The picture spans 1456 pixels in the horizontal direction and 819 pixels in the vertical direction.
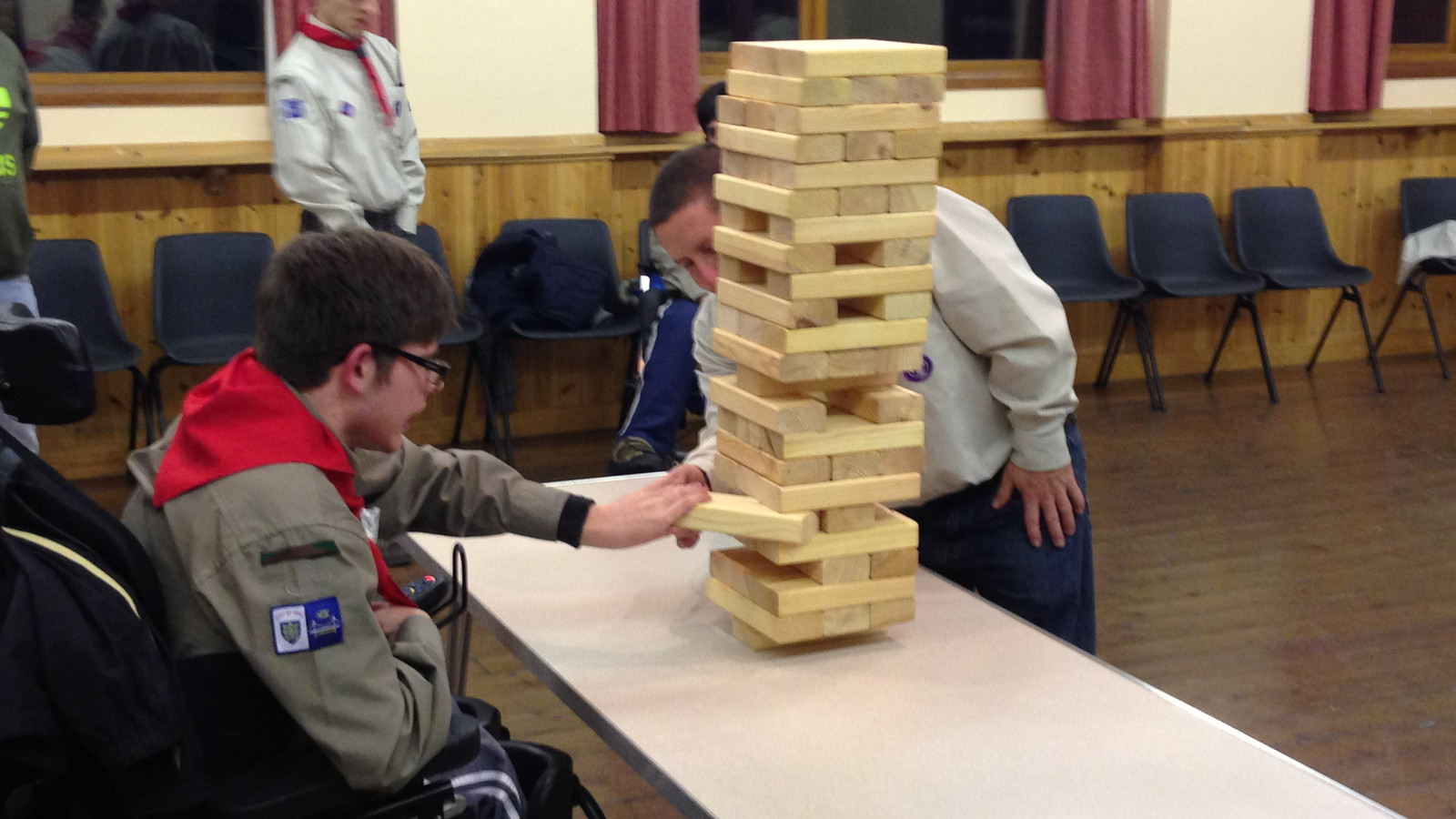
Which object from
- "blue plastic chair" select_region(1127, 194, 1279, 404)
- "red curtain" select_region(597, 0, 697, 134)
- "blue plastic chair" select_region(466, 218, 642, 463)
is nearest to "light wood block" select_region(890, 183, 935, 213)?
"blue plastic chair" select_region(466, 218, 642, 463)

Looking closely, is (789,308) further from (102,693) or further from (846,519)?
(102,693)

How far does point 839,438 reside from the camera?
1.77m

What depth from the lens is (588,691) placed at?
170cm

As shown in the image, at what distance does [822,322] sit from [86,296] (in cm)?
389

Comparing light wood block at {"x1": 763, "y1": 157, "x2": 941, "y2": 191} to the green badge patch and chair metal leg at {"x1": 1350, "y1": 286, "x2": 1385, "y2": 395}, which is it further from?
chair metal leg at {"x1": 1350, "y1": 286, "x2": 1385, "y2": 395}

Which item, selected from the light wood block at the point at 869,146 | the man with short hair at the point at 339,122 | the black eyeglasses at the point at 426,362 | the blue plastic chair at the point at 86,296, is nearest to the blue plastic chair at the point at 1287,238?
the man with short hair at the point at 339,122

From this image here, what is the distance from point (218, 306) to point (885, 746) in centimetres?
406

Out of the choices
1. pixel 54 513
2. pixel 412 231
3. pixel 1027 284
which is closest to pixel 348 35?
pixel 412 231

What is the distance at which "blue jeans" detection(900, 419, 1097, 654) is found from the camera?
2.20 meters

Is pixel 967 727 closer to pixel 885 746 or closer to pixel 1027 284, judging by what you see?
pixel 885 746

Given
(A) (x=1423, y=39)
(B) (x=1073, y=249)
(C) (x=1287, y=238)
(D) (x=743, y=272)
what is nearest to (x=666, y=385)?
(D) (x=743, y=272)

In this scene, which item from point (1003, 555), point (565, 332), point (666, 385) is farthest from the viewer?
point (565, 332)

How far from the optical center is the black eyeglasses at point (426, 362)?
5.17ft

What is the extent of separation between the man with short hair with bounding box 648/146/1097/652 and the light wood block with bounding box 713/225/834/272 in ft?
0.74
